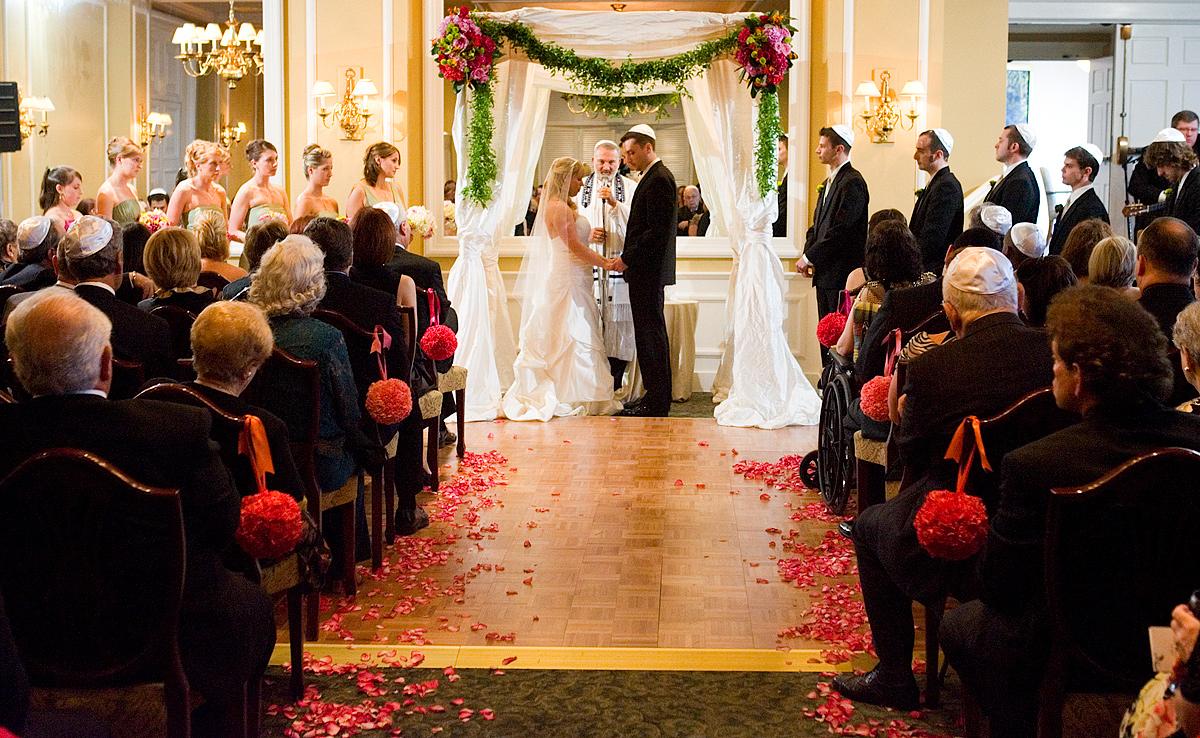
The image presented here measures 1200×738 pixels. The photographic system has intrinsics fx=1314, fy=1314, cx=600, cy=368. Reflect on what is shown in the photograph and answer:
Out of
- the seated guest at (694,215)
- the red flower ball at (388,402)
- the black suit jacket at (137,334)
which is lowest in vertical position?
the red flower ball at (388,402)

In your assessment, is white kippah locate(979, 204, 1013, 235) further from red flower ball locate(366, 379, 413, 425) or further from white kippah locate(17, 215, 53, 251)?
white kippah locate(17, 215, 53, 251)

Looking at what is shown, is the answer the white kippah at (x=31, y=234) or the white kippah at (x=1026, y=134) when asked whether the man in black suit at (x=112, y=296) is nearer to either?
the white kippah at (x=31, y=234)

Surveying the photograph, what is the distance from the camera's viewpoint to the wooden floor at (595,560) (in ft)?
13.3

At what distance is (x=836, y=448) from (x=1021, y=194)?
104 inches

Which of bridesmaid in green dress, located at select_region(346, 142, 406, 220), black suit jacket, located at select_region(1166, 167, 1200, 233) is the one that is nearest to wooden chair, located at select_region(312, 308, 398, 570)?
bridesmaid in green dress, located at select_region(346, 142, 406, 220)

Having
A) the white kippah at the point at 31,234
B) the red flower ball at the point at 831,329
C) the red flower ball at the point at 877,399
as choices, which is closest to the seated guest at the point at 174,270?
the white kippah at the point at 31,234

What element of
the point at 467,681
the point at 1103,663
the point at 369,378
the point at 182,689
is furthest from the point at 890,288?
the point at 182,689

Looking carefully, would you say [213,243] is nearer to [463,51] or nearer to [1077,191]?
[463,51]

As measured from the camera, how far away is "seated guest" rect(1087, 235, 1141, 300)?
4461 millimetres

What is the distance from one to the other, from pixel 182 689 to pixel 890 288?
10.9 feet

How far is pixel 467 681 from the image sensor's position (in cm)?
359

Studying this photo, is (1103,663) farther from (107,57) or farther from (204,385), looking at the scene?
(107,57)

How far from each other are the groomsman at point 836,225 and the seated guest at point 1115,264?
3.30 m

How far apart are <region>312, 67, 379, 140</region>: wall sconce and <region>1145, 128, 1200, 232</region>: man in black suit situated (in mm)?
5186
